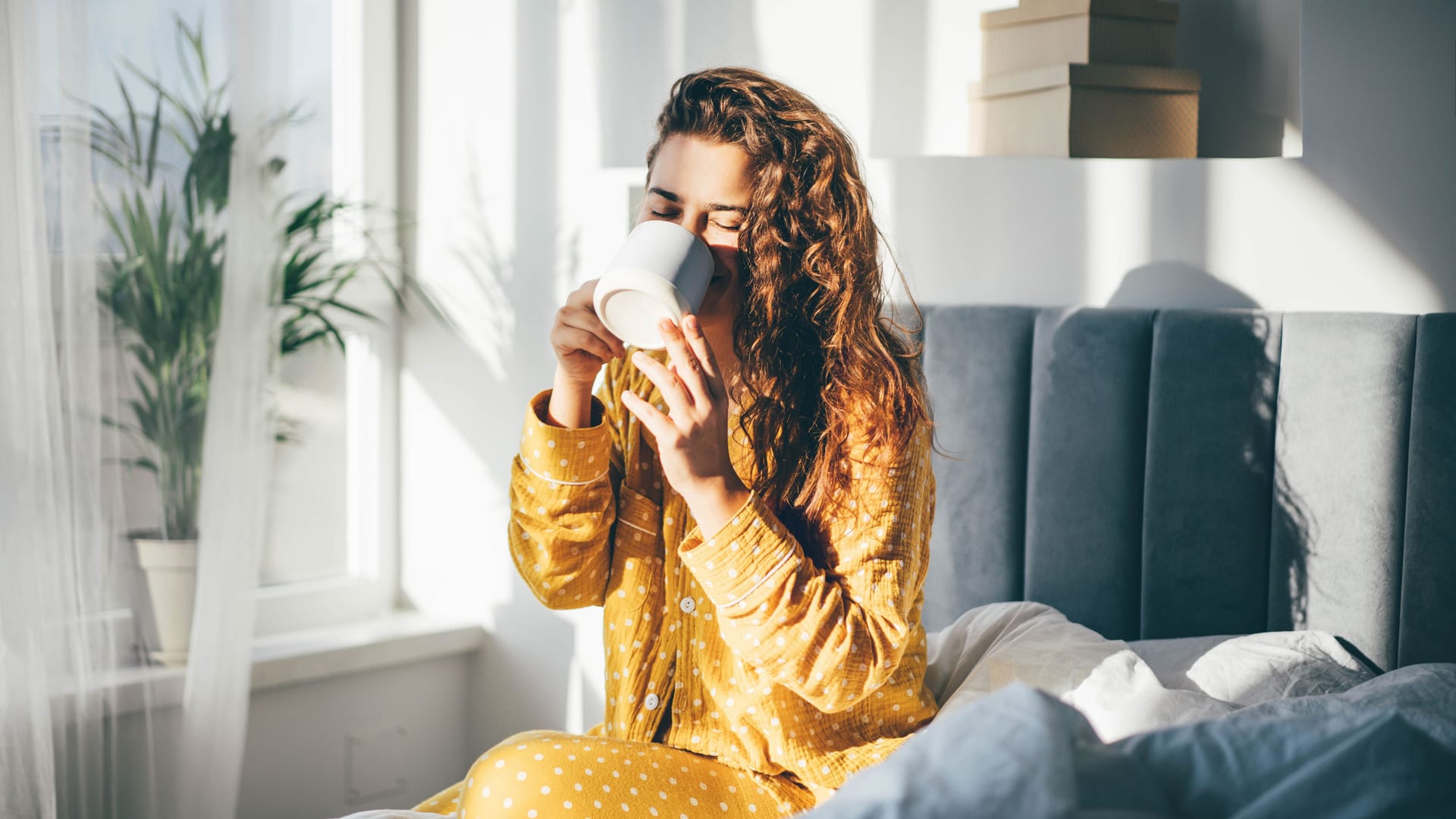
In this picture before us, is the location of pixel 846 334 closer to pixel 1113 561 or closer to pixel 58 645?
pixel 1113 561

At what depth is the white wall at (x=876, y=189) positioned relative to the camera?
137cm

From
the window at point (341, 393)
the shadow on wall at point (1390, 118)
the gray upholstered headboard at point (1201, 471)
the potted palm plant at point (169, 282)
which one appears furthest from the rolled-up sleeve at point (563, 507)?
the window at point (341, 393)

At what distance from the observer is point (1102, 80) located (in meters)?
1.50

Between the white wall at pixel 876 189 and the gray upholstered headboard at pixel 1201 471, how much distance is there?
92 mm

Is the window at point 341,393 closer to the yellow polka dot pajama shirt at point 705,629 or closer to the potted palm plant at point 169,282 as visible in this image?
the potted palm plant at point 169,282

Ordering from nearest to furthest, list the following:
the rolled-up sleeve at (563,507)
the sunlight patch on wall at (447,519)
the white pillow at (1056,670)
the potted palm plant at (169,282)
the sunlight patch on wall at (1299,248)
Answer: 1. the white pillow at (1056,670)
2. the rolled-up sleeve at (563,507)
3. the sunlight patch on wall at (1299,248)
4. the potted palm plant at (169,282)
5. the sunlight patch on wall at (447,519)

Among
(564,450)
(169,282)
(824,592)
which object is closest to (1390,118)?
(824,592)

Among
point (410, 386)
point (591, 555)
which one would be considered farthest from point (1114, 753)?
point (410, 386)

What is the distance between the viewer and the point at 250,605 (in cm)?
185

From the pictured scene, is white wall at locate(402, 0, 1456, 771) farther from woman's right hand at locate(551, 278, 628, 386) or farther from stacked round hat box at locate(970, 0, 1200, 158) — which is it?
woman's right hand at locate(551, 278, 628, 386)

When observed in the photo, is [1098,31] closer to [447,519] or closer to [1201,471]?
[1201,471]

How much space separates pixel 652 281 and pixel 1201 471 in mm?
794

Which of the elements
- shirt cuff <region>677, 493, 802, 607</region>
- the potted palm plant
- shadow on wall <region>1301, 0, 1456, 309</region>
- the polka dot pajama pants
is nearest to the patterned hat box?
shadow on wall <region>1301, 0, 1456, 309</region>

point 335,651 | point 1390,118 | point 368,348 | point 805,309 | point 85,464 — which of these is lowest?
point 335,651
